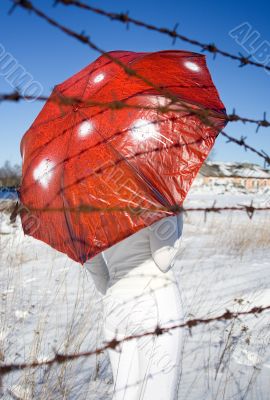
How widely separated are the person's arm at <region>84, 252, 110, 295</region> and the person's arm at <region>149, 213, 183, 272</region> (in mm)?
366

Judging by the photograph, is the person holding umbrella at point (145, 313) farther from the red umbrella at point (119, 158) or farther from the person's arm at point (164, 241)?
the red umbrella at point (119, 158)

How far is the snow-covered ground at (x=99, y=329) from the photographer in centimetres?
260

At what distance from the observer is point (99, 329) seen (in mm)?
3465

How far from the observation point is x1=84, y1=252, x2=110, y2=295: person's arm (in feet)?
6.13

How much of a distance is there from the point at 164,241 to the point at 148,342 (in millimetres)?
506

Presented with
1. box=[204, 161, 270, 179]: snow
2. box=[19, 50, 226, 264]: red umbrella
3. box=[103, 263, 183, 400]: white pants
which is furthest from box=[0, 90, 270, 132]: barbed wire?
box=[204, 161, 270, 179]: snow

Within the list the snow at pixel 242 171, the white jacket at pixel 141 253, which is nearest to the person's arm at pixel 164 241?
the white jacket at pixel 141 253

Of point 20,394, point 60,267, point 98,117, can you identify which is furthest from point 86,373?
point 60,267

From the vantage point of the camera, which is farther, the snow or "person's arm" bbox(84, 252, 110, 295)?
the snow

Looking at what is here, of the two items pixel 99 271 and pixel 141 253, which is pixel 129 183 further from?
pixel 99 271

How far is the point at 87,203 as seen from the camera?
1481 millimetres

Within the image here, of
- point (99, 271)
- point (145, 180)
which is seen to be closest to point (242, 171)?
point (99, 271)

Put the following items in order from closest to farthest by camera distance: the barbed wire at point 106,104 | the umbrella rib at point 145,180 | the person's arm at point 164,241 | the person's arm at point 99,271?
the barbed wire at point 106,104 → the umbrella rib at point 145,180 → the person's arm at point 164,241 → the person's arm at point 99,271

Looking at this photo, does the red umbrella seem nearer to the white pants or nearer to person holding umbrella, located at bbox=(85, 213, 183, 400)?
person holding umbrella, located at bbox=(85, 213, 183, 400)
